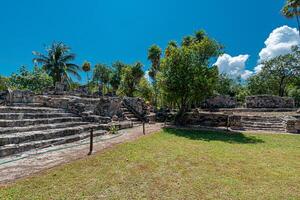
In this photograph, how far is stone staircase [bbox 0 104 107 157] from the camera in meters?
5.98

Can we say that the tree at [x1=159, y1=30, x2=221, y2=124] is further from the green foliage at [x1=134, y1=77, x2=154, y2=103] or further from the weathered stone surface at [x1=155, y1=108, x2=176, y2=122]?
the green foliage at [x1=134, y1=77, x2=154, y2=103]

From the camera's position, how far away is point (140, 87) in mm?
37094

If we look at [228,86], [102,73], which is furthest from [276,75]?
[102,73]

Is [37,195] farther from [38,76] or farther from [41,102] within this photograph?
[38,76]

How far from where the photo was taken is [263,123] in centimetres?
1495

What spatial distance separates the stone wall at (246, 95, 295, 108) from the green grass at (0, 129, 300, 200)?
18.6m

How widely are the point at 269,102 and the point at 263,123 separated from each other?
970 centimetres

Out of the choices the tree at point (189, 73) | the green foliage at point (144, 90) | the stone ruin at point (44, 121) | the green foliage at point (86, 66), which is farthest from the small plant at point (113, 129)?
the green foliage at point (86, 66)

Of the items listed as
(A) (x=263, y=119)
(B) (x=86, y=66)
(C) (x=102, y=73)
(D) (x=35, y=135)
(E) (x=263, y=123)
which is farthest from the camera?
(C) (x=102, y=73)

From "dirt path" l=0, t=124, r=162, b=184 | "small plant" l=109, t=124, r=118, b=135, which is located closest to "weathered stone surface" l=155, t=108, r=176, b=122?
"small plant" l=109, t=124, r=118, b=135

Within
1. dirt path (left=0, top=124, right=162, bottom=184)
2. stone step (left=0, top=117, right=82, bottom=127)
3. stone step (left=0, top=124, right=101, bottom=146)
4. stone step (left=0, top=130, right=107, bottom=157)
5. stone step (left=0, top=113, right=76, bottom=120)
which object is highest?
stone step (left=0, top=113, right=76, bottom=120)

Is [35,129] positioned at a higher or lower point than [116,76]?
lower

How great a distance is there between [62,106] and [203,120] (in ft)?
32.3

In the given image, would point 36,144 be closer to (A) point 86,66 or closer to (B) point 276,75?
(B) point 276,75
